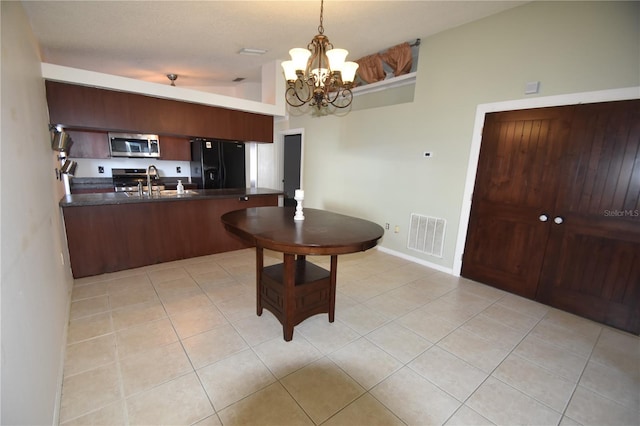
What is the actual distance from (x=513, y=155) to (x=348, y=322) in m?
2.49

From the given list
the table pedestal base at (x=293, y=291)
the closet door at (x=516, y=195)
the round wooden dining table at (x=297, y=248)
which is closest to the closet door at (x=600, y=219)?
the closet door at (x=516, y=195)

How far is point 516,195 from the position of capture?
2.88m

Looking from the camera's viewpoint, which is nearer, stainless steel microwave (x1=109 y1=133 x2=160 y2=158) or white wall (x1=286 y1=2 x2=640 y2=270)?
white wall (x1=286 y1=2 x2=640 y2=270)

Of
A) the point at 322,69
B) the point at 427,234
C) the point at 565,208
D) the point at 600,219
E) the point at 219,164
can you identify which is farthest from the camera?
the point at 219,164

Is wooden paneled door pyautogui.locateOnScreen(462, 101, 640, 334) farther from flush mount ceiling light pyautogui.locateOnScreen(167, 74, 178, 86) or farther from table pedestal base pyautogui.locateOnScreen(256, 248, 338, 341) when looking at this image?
flush mount ceiling light pyautogui.locateOnScreen(167, 74, 178, 86)

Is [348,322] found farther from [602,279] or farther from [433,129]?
[433,129]

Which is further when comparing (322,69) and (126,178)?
(126,178)

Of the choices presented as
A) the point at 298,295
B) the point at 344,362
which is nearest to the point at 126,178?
the point at 298,295

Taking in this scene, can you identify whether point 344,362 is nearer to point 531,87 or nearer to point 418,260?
point 418,260

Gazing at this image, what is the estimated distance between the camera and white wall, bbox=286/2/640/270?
2.30m

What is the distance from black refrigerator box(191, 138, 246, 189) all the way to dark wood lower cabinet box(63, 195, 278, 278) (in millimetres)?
1396

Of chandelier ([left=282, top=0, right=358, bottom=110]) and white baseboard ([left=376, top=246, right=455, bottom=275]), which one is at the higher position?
chandelier ([left=282, top=0, right=358, bottom=110])

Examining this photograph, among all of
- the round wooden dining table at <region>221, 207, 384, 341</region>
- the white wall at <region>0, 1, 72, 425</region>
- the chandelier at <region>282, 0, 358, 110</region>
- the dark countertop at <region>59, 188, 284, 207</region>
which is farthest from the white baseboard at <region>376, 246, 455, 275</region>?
the white wall at <region>0, 1, 72, 425</region>

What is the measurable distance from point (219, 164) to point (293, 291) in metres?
3.95
